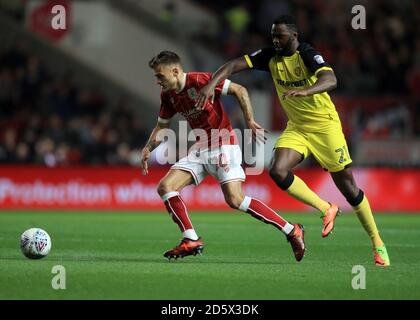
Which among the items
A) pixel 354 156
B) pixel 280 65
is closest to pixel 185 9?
pixel 354 156

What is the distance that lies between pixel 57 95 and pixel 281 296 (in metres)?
13.6

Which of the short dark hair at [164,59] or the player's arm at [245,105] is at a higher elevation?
the short dark hair at [164,59]

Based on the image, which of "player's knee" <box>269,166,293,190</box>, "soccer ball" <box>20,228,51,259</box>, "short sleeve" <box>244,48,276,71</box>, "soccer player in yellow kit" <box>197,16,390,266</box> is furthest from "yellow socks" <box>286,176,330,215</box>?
"soccer ball" <box>20,228,51,259</box>

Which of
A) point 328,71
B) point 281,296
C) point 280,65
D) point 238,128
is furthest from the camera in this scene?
point 238,128

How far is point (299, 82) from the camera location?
9.27 meters

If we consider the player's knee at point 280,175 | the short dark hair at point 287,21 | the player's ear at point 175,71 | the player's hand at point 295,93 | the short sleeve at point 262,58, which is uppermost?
the short dark hair at point 287,21

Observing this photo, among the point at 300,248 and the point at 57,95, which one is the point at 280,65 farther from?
the point at 57,95

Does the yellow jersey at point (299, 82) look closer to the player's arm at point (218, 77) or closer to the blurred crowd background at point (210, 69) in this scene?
the player's arm at point (218, 77)

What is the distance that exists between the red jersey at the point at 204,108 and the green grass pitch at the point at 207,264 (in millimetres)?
1172

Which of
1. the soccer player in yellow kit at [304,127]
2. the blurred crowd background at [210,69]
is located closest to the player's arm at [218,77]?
the soccer player in yellow kit at [304,127]

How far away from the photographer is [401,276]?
26.8 ft

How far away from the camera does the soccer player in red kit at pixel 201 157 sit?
9000 mm

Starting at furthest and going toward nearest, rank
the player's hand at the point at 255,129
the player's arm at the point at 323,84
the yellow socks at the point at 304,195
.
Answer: the yellow socks at the point at 304,195
the player's hand at the point at 255,129
the player's arm at the point at 323,84

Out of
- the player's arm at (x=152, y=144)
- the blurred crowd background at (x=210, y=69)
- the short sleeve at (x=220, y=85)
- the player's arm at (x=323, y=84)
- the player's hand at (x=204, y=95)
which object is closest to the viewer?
the player's arm at (x=323, y=84)
